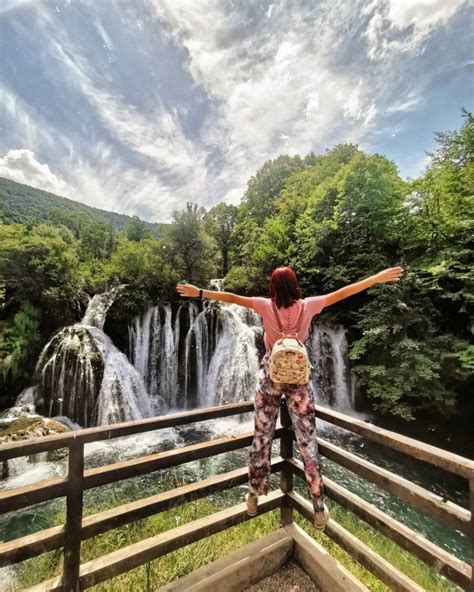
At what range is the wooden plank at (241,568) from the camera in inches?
83.8

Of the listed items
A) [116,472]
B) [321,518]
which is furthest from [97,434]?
[321,518]

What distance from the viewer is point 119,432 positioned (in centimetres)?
199

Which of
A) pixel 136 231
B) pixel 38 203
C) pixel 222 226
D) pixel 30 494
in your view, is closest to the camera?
pixel 30 494

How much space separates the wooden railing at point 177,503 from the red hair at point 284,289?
96cm

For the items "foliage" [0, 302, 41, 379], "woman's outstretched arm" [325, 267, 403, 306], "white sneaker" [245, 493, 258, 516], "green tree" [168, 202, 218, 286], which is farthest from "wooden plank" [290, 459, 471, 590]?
"green tree" [168, 202, 218, 286]

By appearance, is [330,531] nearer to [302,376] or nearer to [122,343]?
[302,376]

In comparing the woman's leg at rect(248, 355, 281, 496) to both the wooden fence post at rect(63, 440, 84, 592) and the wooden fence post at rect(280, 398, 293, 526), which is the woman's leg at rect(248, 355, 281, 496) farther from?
the wooden fence post at rect(63, 440, 84, 592)

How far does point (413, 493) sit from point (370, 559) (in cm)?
71

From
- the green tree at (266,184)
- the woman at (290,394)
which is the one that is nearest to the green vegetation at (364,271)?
the woman at (290,394)

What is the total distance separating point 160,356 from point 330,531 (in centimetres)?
1175

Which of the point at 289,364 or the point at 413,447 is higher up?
the point at 289,364

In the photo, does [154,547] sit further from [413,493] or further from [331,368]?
[331,368]

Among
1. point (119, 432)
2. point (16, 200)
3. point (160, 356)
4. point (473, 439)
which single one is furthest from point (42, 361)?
point (16, 200)

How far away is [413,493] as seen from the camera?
1817 millimetres
